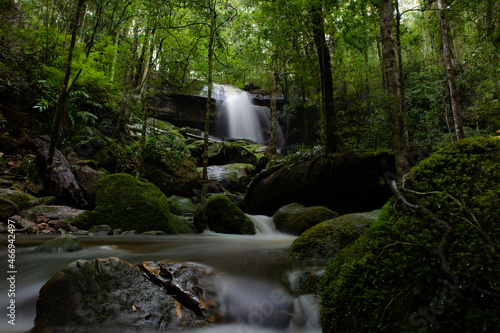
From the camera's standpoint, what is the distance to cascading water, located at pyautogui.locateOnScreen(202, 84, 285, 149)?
25.5 m

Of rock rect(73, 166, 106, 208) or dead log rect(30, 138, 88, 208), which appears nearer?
dead log rect(30, 138, 88, 208)

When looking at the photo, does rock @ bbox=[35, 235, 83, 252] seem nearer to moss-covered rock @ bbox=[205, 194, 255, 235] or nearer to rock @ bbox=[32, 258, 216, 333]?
rock @ bbox=[32, 258, 216, 333]

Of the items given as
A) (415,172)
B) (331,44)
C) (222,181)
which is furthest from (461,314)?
(222,181)

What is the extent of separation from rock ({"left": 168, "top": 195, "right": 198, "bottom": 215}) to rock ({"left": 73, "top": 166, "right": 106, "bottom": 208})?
2499mm

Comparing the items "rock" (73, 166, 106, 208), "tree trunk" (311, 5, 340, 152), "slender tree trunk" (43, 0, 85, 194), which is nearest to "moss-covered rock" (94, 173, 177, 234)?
"rock" (73, 166, 106, 208)

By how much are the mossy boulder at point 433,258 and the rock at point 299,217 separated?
5129mm

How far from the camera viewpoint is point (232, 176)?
14.7 meters

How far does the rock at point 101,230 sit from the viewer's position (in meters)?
6.67

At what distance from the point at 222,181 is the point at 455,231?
13152 mm

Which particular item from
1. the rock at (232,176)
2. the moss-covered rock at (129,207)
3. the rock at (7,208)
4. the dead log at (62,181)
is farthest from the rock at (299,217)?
the rock at (7,208)

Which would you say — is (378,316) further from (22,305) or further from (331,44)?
(331,44)

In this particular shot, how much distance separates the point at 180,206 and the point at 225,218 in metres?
2.42

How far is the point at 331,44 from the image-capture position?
10.1 meters

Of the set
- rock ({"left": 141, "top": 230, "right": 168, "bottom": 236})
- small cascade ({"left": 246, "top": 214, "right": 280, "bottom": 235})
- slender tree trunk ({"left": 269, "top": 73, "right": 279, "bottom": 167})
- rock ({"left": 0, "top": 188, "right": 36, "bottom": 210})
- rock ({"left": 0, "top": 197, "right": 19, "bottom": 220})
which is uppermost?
slender tree trunk ({"left": 269, "top": 73, "right": 279, "bottom": 167})
